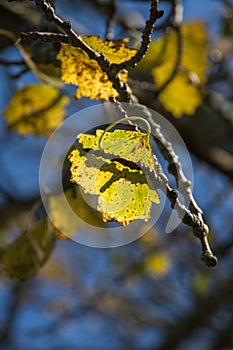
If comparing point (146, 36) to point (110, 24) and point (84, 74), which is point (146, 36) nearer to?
point (84, 74)

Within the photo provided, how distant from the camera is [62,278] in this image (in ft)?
14.6

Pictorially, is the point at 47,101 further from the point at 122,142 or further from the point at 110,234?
the point at 110,234

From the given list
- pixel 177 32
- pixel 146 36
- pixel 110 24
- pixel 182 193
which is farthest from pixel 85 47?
pixel 177 32

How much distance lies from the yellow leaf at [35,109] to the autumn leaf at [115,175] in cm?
62

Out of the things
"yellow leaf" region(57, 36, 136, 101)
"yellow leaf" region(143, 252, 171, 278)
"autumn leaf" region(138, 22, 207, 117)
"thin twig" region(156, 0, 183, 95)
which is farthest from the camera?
"yellow leaf" region(143, 252, 171, 278)

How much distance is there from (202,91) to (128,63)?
37.3 inches

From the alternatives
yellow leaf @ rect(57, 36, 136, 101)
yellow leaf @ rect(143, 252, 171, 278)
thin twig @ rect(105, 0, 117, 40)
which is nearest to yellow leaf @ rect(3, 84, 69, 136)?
thin twig @ rect(105, 0, 117, 40)

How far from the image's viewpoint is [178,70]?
1382 millimetres

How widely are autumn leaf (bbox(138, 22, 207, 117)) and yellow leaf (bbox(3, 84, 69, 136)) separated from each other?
25 cm

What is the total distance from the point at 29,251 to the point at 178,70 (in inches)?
20.1

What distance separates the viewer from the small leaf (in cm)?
122

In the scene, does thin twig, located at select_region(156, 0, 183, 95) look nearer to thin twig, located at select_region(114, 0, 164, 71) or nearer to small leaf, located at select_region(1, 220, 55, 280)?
small leaf, located at select_region(1, 220, 55, 280)

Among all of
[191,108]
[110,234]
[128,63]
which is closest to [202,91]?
[191,108]

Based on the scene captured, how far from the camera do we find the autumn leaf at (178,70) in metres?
1.49
